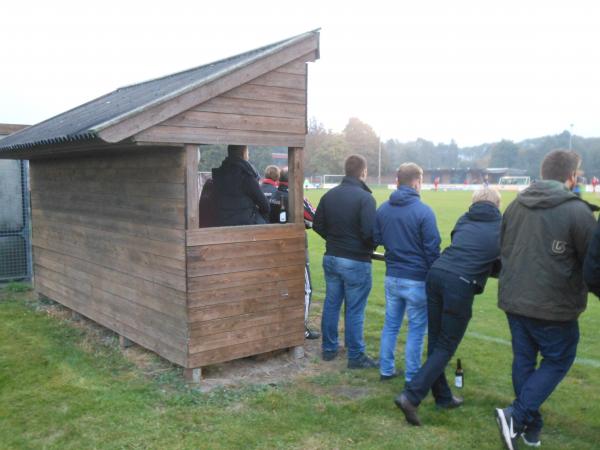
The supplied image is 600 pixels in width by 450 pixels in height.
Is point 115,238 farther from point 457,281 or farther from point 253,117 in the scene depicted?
point 457,281

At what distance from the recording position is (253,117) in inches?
220

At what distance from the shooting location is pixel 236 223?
5.84 m

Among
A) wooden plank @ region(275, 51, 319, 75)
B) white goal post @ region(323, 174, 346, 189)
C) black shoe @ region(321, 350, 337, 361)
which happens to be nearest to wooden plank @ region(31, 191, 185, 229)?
wooden plank @ region(275, 51, 319, 75)

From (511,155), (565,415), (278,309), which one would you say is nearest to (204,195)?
(278,309)

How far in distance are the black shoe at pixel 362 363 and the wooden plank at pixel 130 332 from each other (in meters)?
1.63

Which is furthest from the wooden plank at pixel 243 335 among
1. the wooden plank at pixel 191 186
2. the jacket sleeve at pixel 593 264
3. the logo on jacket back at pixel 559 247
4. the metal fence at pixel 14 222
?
the metal fence at pixel 14 222

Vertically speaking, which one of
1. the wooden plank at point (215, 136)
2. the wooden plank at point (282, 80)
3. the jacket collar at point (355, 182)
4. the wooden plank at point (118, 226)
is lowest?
the wooden plank at point (118, 226)

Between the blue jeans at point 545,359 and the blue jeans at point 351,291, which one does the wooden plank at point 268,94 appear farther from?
the blue jeans at point 545,359

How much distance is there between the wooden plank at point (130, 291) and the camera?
538cm

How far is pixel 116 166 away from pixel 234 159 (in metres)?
1.39

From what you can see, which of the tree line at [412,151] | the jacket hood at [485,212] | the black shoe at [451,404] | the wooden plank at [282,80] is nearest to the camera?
the jacket hood at [485,212]

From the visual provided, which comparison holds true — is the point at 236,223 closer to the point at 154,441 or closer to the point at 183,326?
the point at 183,326

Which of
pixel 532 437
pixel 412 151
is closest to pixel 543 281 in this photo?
pixel 532 437

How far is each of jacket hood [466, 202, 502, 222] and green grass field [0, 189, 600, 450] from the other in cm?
154
